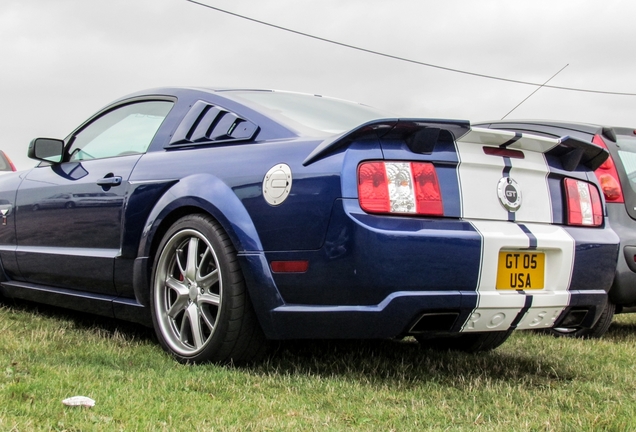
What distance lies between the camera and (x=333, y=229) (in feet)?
9.54

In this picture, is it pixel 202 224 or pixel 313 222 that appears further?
pixel 202 224

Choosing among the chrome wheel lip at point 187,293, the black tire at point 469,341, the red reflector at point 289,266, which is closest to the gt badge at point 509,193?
the red reflector at point 289,266

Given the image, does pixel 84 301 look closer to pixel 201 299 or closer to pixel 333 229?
pixel 201 299

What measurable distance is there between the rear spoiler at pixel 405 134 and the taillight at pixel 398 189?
92mm

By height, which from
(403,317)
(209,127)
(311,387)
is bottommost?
(311,387)

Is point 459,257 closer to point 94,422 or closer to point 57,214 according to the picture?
point 94,422

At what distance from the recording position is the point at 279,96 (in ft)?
13.1

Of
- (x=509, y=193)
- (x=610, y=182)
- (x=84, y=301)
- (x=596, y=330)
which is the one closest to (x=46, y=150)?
(x=84, y=301)

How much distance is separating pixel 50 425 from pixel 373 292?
1.20 metres

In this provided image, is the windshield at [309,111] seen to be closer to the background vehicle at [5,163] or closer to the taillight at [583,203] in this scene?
the taillight at [583,203]

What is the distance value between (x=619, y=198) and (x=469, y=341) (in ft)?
5.15

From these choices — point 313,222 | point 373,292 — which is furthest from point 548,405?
point 313,222

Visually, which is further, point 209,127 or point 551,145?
point 209,127

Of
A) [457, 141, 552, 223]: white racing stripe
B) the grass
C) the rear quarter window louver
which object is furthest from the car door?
[457, 141, 552, 223]: white racing stripe
